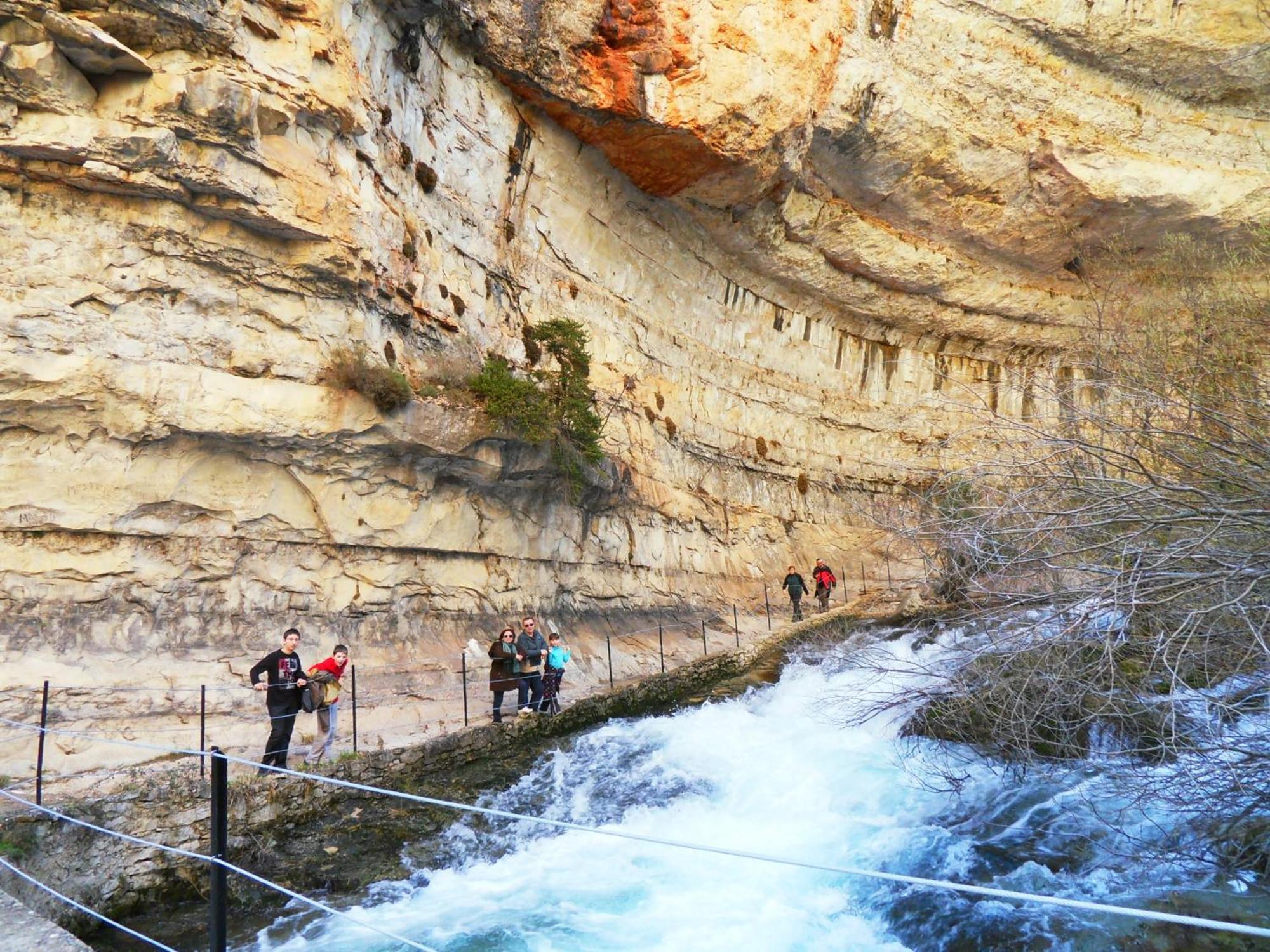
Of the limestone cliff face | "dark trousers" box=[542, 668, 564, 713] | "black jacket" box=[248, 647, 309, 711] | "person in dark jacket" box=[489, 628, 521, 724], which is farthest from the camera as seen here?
"dark trousers" box=[542, 668, 564, 713]

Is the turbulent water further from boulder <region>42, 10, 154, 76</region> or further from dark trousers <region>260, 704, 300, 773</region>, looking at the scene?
boulder <region>42, 10, 154, 76</region>

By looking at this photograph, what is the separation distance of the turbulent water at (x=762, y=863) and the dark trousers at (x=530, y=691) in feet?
2.51

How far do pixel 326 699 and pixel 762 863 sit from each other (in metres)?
5.12

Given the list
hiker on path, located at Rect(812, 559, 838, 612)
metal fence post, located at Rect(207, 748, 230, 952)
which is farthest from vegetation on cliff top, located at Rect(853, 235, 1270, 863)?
hiker on path, located at Rect(812, 559, 838, 612)

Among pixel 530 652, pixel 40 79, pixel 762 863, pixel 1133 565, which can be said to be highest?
pixel 40 79

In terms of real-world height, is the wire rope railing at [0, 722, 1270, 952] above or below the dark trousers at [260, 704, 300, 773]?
above

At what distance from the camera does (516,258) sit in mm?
17891

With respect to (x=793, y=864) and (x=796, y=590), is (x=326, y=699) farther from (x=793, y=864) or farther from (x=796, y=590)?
(x=796, y=590)

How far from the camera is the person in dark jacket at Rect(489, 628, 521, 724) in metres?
11.0

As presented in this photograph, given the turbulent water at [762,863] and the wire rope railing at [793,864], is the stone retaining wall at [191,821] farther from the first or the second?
the turbulent water at [762,863]

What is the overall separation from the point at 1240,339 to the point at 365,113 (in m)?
12.7

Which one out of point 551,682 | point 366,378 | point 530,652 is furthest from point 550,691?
point 366,378

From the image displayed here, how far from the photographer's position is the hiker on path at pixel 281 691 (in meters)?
8.27

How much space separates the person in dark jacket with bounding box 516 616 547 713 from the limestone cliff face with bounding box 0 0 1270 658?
8.28 feet
